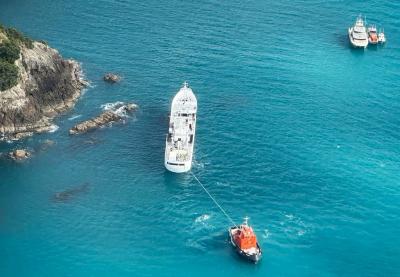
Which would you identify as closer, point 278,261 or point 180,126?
point 278,261

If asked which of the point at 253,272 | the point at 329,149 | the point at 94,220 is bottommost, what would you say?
the point at 253,272

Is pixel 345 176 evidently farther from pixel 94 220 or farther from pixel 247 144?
pixel 94 220

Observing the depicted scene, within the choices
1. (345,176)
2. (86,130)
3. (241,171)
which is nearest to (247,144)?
(241,171)

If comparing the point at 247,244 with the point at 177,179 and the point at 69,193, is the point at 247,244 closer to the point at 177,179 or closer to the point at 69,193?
the point at 177,179

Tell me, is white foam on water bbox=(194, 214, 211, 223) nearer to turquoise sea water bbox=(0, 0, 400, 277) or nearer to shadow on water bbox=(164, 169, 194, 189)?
turquoise sea water bbox=(0, 0, 400, 277)

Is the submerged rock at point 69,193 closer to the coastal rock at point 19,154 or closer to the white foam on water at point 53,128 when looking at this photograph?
the coastal rock at point 19,154

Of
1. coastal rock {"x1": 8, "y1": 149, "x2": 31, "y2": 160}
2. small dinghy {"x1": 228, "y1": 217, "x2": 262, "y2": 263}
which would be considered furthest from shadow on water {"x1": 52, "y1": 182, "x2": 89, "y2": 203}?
small dinghy {"x1": 228, "y1": 217, "x2": 262, "y2": 263}

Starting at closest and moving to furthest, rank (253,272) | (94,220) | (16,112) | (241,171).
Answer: (253,272) < (94,220) < (241,171) < (16,112)
